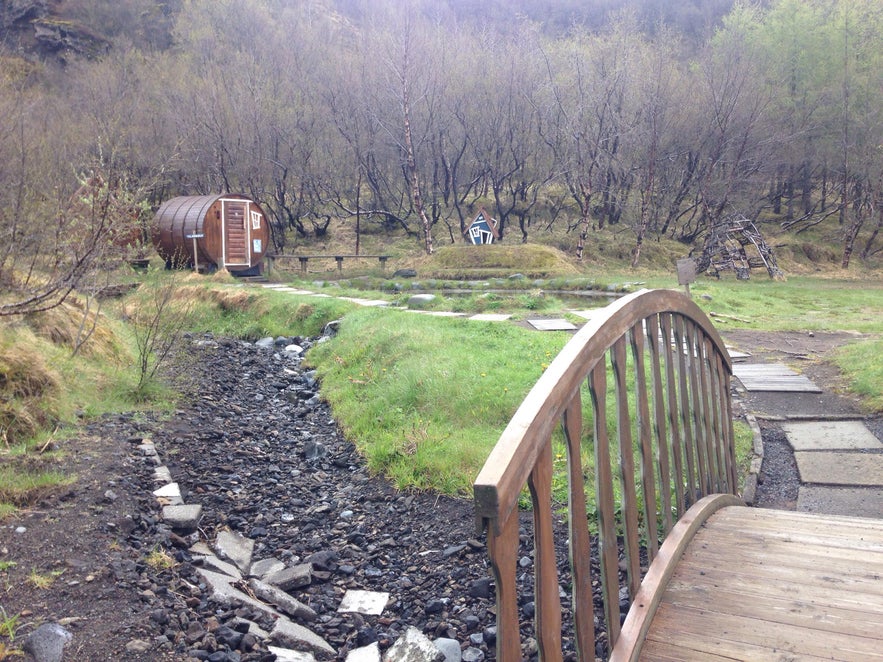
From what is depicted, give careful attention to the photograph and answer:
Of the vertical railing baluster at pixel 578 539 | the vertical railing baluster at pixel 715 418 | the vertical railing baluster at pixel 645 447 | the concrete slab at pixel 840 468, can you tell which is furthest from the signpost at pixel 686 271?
the vertical railing baluster at pixel 578 539

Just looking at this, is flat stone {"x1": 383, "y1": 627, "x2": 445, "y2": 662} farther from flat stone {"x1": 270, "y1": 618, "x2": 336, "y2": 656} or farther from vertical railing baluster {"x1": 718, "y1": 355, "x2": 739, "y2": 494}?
vertical railing baluster {"x1": 718, "y1": 355, "x2": 739, "y2": 494}

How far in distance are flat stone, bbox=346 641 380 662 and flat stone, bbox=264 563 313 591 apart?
2.26 feet

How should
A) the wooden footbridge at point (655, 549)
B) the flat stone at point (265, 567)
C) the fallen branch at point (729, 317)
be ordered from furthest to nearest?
1. the fallen branch at point (729, 317)
2. the flat stone at point (265, 567)
3. the wooden footbridge at point (655, 549)

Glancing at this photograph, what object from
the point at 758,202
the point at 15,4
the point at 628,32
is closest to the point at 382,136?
the point at 628,32

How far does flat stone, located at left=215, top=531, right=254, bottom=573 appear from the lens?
375 cm

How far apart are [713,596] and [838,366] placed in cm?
673

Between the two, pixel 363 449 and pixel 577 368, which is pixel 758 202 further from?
pixel 577 368

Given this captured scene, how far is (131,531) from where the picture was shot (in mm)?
3490

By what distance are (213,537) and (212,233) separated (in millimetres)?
14492

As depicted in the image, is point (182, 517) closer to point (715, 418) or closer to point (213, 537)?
point (213, 537)

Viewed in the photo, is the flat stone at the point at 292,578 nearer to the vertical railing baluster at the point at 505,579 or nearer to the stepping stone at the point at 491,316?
the vertical railing baluster at the point at 505,579

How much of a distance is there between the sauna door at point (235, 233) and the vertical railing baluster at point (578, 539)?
17.3 metres

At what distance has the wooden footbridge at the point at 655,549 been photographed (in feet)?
4.32

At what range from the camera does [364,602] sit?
3.43 metres
